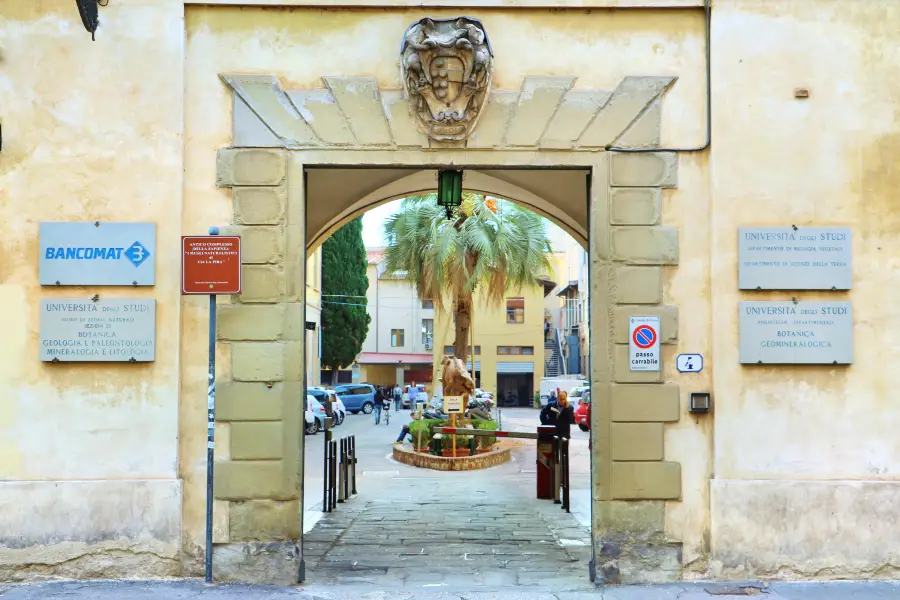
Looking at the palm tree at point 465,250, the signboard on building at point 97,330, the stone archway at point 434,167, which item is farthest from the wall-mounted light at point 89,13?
the palm tree at point 465,250

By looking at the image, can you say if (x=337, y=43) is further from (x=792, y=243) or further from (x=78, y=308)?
(x=792, y=243)

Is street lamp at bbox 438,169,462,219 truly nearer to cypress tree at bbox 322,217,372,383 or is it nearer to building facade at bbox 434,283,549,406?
cypress tree at bbox 322,217,372,383

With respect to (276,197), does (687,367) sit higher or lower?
lower

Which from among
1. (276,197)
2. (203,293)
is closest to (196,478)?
(203,293)

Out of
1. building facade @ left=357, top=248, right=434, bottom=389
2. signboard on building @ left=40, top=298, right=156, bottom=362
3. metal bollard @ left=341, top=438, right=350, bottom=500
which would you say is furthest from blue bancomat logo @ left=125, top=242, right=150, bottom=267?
building facade @ left=357, top=248, right=434, bottom=389

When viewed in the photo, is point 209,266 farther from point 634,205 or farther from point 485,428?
point 485,428

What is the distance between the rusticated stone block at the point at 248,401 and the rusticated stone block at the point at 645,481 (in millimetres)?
2877

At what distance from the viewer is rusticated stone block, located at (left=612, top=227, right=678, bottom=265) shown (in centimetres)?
736

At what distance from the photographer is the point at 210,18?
24.3 ft

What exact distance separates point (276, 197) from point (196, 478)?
8.03 ft

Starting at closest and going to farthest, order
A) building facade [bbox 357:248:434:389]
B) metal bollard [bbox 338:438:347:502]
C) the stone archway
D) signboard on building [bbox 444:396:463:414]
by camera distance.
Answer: the stone archway
metal bollard [bbox 338:438:347:502]
signboard on building [bbox 444:396:463:414]
building facade [bbox 357:248:434:389]

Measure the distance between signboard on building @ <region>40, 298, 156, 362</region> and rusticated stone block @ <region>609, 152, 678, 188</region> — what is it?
13.3 ft

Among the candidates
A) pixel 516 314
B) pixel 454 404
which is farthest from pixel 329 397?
pixel 516 314

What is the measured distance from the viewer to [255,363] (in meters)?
7.24
